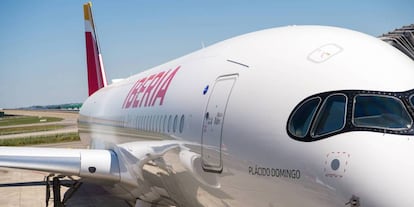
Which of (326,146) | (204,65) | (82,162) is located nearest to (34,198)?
(82,162)

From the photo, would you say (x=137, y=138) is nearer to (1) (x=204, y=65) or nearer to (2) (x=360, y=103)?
(1) (x=204, y=65)

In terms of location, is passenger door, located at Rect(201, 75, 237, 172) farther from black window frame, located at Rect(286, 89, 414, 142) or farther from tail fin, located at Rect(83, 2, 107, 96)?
tail fin, located at Rect(83, 2, 107, 96)

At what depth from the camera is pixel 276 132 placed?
4.75m

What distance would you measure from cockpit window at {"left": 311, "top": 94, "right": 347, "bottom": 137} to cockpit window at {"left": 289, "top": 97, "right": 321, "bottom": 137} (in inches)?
3.2

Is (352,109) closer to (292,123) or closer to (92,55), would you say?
(292,123)

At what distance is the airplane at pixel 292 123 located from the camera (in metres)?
3.99

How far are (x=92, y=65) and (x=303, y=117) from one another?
21.7m

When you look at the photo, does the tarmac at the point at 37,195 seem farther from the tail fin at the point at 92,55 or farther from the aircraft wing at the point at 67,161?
the tail fin at the point at 92,55

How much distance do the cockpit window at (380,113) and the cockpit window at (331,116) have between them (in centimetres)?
11

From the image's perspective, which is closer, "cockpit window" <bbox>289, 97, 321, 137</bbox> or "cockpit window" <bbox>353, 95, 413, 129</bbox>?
"cockpit window" <bbox>353, 95, 413, 129</bbox>

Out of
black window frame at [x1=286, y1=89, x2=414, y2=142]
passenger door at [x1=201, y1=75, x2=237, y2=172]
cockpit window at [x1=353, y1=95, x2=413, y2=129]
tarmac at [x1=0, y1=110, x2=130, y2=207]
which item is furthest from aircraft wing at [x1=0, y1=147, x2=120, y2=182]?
cockpit window at [x1=353, y1=95, x2=413, y2=129]

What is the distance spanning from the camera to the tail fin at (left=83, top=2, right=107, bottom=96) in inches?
965

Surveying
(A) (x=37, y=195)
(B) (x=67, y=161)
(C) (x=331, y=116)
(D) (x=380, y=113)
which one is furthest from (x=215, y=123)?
(A) (x=37, y=195)

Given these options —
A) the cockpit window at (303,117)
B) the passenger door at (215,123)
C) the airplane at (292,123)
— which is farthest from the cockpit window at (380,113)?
the passenger door at (215,123)
